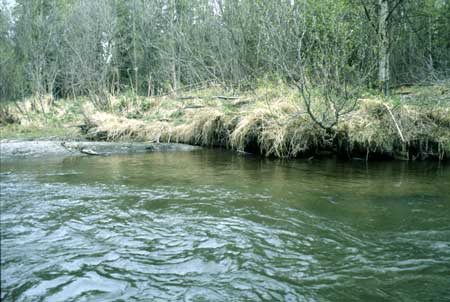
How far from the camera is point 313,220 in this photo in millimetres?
5074

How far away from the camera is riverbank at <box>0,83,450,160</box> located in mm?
9773

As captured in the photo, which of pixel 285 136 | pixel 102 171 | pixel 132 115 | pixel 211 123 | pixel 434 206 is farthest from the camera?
pixel 132 115

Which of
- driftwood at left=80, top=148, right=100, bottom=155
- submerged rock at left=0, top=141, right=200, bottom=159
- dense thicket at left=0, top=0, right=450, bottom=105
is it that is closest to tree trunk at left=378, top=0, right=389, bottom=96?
dense thicket at left=0, top=0, right=450, bottom=105

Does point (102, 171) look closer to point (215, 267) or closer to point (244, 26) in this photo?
point (215, 267)

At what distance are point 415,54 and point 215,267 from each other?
1678cm

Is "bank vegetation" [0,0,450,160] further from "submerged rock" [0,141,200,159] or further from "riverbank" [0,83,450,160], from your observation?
"submerged rock" [0,141,200,159]

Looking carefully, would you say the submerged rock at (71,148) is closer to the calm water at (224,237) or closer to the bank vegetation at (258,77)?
the bank vegetation at (258,77)

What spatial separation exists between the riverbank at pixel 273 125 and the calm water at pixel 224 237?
216 cm

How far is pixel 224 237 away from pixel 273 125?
6.16m

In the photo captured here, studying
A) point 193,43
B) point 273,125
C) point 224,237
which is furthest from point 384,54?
point 224,237

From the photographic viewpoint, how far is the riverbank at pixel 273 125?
32.1 feet

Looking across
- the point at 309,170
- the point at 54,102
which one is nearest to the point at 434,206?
the point at 309,170

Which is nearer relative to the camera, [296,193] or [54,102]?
[296,193]

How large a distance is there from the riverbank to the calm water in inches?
85.1
